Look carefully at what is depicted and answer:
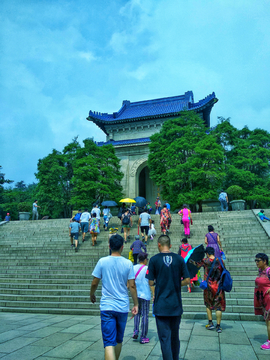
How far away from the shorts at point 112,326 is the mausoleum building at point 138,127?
23.0 meters

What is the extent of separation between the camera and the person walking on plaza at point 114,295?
112 inches

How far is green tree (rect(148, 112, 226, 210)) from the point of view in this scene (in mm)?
18297

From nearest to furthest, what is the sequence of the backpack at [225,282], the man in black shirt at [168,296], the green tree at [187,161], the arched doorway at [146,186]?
the man in black shirt at [168,296] < the backpack at [225,282] < the green tree at [187,161] < the arched doorway at [146,186]

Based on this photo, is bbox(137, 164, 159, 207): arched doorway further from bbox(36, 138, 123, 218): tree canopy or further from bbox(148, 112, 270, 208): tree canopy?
bbox(148, 112, 270, 208): tree canopy

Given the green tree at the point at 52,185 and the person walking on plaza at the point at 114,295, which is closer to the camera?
the person walking on plaza at the point at 114,295

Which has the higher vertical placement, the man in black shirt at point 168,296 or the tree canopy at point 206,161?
the tree canopy at point 206,161

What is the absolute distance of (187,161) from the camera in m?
18.9

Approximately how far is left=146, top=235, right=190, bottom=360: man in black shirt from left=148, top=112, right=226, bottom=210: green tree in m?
15.1

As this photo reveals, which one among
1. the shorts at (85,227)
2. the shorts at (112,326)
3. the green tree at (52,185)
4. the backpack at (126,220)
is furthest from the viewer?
the green tree at (52,185)

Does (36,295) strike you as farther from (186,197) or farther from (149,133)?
(149,133)

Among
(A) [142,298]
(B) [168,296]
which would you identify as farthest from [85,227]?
(B) [168,296]

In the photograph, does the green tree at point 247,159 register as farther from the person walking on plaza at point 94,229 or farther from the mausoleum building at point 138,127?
the person walking on plaza at point 94,229

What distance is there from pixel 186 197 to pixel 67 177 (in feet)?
35.4

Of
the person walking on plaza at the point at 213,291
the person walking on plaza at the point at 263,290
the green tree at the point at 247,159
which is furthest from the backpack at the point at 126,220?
the green tree at the point at 247,159
